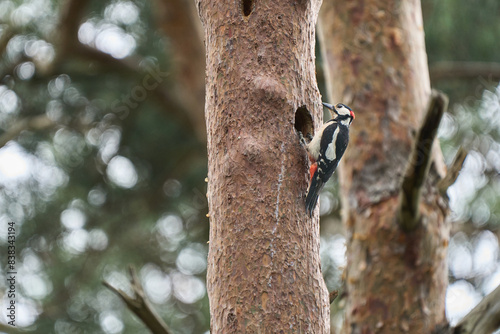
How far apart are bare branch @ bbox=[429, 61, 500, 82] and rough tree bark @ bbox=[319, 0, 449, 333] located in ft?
2.64

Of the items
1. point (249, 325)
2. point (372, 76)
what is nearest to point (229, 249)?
point (249, 325)

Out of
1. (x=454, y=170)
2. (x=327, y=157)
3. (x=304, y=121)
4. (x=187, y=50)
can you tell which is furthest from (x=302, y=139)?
(x=187, y=50)

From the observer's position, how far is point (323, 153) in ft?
7.17

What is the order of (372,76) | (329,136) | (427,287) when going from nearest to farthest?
1. (329,136)
2. (427,287)
3. (372,76)

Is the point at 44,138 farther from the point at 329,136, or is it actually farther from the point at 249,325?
the point at 249,325

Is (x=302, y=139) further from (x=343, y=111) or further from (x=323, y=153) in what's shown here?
(x=343, y=111)

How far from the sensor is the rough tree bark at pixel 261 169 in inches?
69.8

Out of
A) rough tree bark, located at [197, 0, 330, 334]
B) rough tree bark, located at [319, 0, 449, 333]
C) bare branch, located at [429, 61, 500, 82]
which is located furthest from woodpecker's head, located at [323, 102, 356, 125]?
bare branch, located at [429, 61, 500, 82]

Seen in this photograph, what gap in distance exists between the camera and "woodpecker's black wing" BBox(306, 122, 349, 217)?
195 cm

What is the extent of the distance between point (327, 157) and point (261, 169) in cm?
43

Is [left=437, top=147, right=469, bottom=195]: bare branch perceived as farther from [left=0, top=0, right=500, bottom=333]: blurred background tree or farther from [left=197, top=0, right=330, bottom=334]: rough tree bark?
[left=0, top=0, right=500, bottom=333]: blurred background tree

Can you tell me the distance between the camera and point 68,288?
523 cm

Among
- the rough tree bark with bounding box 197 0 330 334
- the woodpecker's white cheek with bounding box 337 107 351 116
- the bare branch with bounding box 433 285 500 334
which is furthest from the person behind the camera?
the woodpecker's white cheek with bounding box 337 107 351 116

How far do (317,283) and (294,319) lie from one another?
16 cm
